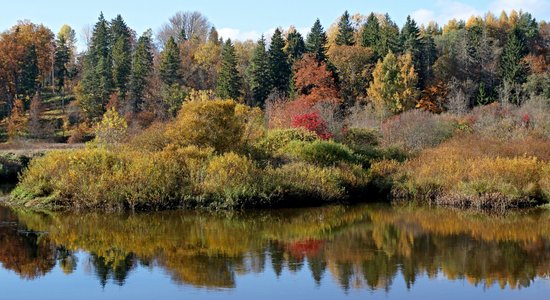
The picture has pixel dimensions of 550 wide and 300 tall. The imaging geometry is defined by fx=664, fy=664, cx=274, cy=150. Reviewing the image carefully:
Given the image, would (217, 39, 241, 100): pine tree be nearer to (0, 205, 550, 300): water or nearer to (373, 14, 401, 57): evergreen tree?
(373, 14, 401, 57): evergreen tree

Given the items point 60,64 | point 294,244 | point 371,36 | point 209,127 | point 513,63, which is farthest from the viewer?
point 60,64

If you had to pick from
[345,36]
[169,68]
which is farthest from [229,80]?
[345,36]

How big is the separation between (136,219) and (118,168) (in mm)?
2786

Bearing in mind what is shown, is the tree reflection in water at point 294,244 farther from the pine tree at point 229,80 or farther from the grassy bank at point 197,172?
the pine tree at point 229,80

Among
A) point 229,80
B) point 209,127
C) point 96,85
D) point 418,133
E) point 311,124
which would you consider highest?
point 96,85

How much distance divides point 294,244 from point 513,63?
52.8 meters

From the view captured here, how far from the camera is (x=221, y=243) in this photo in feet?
58.7

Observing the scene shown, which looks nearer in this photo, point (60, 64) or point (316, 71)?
point (316, 71)

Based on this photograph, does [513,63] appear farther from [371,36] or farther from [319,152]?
[319,152]

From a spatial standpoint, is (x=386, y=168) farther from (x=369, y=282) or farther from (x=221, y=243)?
(x=369, y=282)

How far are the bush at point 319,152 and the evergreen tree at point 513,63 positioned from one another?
128 feet

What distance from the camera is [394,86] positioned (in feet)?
196

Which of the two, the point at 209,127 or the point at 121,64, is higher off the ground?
the point at 121,64

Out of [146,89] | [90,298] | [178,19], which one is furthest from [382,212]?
[178,19]
